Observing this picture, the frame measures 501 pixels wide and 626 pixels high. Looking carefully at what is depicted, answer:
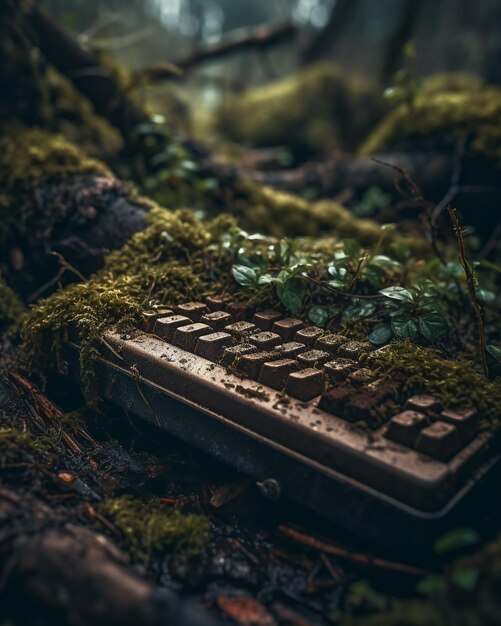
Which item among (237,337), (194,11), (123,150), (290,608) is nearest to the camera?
(290,608)

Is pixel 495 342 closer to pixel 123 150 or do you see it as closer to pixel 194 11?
pixel 123 150

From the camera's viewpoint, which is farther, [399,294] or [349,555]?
[399,294]

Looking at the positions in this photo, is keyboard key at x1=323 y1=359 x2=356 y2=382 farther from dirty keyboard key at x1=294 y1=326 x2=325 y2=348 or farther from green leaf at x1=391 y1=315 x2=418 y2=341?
green leaf at x1=391 y1=315 x2=418 y2=341

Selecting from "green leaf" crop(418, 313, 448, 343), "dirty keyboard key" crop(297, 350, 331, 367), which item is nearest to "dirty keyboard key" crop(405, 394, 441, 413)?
"dirty keyboard key" crop(297, 350, 331, 367)

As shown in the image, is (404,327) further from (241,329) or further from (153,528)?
(153,528)

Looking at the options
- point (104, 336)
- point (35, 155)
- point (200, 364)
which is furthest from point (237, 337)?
point (35, 155)

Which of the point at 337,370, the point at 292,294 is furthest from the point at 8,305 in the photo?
the point at 337,370

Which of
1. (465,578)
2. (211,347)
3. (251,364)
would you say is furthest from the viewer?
(211,347)
